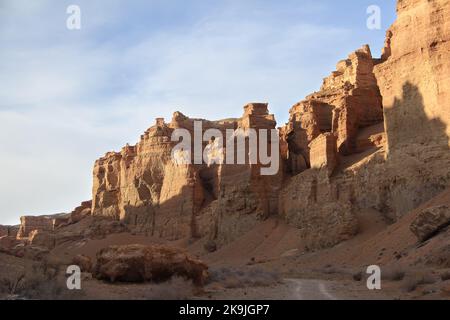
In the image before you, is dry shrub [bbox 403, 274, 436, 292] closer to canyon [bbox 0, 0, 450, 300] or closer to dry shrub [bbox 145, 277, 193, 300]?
canyon [bbox 0, 0, 450, 300]

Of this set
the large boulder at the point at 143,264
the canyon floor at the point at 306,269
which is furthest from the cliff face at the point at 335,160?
the large boulder at the point at 143,264

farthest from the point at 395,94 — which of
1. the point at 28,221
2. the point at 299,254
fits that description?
the point at 28,221

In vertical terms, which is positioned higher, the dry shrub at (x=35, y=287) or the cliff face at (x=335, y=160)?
the cliff face at (x=335, y=160)

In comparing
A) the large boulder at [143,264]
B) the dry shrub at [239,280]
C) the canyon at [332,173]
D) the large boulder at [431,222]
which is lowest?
the dry shrub at [239,280]

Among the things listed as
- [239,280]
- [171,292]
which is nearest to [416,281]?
[239,280]

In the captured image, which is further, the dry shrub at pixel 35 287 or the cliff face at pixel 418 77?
the cliff face at pixel 418 77

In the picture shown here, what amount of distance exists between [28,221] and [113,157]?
2329 centimetres

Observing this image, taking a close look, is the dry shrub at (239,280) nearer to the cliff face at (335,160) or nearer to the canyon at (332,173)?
the canyon at (332,173)

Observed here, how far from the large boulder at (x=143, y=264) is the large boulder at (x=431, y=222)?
1173 cm

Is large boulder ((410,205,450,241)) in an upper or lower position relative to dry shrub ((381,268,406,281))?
upper

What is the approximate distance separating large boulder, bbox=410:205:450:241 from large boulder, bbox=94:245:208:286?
11.7 meters

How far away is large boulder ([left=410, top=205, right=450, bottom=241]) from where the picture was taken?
21.3m

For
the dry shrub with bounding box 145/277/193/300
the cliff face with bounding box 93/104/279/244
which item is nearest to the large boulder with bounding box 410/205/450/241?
the dry shrub with bounding box 145/277/193/300

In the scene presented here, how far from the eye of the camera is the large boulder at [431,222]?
70.0ft
